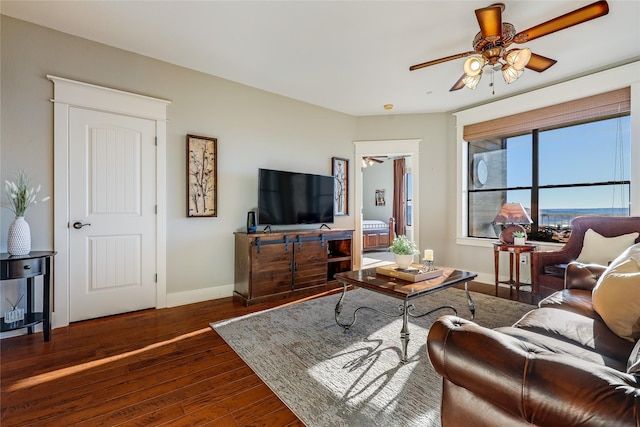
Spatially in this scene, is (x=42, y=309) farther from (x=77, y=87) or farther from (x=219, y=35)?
(x=219, y=35)

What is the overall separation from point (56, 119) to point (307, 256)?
2.97 m

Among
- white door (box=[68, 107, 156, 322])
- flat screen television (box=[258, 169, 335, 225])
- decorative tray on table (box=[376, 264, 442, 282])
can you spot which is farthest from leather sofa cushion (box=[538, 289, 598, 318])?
white door (box=[68, 107, 156, 322])

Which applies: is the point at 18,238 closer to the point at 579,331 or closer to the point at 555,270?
the point at 579,331

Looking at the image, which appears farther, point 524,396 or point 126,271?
point 126,271

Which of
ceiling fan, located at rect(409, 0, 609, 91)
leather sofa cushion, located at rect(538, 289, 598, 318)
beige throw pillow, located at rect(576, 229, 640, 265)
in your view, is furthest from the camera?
beige throw pillow, located at rect(576, 229, 640, 265)

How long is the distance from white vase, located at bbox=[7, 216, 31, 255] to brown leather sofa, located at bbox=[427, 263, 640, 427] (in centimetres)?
317

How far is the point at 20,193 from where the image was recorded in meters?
2.46

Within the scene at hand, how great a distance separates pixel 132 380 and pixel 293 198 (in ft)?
8.75

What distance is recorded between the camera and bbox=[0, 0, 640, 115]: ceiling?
94.3 inches

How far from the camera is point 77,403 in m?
1.69

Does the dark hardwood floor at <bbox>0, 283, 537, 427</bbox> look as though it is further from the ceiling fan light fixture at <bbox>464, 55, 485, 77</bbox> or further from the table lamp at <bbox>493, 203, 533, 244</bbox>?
the table lamp at <bbox>493, 203, 533, 244</bbox>

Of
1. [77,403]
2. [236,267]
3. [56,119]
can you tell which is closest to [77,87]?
[56,119]

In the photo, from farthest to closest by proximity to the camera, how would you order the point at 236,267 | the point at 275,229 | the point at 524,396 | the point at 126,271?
the point at 275,229 → the point at 236,267 → the point at 126,271 → the point at 524,396

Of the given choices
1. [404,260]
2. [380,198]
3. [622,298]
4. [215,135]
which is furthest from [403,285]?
[380,198]
